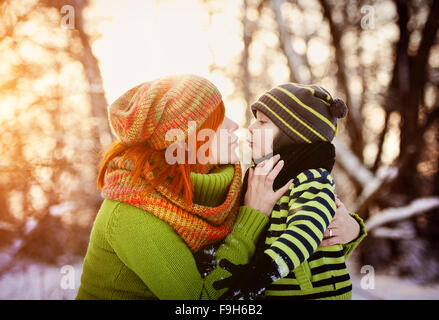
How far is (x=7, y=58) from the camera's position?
271 cm

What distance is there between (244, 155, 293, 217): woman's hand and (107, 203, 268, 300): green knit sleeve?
0.22 meters

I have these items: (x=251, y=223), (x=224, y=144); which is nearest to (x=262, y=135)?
(x=224, y=144)

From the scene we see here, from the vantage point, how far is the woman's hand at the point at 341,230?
119 cm

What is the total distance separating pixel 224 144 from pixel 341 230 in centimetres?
64

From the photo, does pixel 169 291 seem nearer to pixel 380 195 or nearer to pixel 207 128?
pixel 207 128

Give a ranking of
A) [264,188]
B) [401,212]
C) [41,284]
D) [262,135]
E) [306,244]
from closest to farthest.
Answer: [306,244], [264,188], [262,135], [41,284], [401,212]

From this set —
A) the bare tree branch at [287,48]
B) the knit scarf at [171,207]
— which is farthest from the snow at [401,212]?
the knit scarf at [171,207]

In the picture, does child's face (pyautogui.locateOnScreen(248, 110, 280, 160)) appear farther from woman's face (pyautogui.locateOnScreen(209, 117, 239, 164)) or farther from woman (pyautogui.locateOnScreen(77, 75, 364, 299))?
woman (pyautogui.locateOnScreen(77, 75, 364, 299))

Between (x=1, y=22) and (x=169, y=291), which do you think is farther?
(x=1, y=22)

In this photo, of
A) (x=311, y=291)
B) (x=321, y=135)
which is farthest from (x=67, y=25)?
(x=311, y=291)

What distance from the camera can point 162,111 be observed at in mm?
1044

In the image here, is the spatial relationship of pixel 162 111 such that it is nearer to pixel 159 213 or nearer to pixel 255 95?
pixel 159 213

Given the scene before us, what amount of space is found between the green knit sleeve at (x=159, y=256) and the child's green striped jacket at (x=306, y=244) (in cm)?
18
